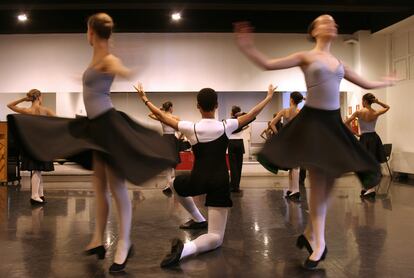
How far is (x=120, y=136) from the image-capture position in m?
2.52

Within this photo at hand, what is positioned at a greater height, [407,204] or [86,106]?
[86,106]

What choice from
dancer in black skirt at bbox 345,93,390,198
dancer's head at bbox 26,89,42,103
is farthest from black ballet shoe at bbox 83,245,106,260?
dancer in black skirt at bbox 345,93,390,198

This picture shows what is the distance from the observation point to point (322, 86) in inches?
105

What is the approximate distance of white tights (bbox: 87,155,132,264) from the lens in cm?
261

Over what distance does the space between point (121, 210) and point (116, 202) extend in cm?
6

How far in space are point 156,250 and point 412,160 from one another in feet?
25.3

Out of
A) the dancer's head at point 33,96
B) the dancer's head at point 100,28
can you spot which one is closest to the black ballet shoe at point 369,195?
the dancer's head at point 33,96

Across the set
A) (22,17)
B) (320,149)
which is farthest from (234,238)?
(22,17)

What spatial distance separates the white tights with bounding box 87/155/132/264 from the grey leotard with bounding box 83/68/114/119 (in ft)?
0.92

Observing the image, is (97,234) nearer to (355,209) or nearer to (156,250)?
(156,250)

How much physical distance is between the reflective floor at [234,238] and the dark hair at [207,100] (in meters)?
1.04

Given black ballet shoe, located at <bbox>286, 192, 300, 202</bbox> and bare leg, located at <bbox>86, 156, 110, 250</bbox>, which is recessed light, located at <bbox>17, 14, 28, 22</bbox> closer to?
black ballet shoe, located at <bbox>286, 192, 300, 202</bbox>

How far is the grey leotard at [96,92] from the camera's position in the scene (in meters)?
2.57

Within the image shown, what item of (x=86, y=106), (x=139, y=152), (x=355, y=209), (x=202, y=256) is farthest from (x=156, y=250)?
(x=355, y=209)
